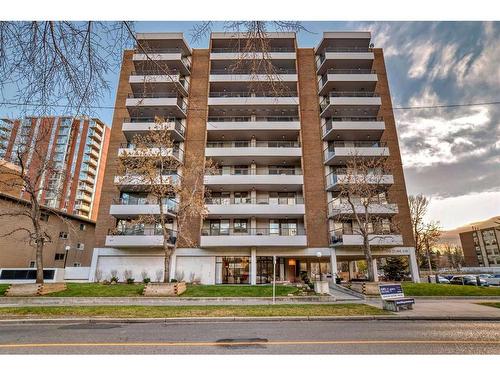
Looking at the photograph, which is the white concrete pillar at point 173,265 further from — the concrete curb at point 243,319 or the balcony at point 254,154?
the concrete curb at point 243,319

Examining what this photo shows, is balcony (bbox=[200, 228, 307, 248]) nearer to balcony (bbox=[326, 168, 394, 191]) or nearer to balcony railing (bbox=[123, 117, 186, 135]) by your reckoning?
balcony (bbox=[326, 168, 394, 191])

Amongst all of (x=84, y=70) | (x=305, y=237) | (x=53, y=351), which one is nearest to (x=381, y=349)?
(x=53, y=351)

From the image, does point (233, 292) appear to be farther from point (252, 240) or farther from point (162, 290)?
point (252, 240)

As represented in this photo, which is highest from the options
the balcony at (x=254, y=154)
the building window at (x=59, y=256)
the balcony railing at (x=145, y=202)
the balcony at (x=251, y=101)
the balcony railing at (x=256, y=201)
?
the balcony at (x=251, y=101)

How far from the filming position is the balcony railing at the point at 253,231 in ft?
90.1

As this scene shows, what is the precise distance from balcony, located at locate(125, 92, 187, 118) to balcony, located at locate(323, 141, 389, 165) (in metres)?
16.7

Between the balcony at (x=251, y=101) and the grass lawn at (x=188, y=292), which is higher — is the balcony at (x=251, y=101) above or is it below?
above

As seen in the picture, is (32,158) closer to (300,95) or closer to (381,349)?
(381,349)

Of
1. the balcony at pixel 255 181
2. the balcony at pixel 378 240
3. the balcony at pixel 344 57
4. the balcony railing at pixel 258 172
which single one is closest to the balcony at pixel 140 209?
the balcony at pixel 255 181

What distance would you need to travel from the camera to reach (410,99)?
15438mm

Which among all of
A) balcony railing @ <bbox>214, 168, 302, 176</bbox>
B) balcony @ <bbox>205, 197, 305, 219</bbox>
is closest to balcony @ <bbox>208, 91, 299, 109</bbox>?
balcony railing @ <bbox>214, 168, 302, 176</bbox>

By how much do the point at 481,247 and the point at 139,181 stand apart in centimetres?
9772

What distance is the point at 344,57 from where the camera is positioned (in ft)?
101

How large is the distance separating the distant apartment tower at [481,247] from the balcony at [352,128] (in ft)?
225
